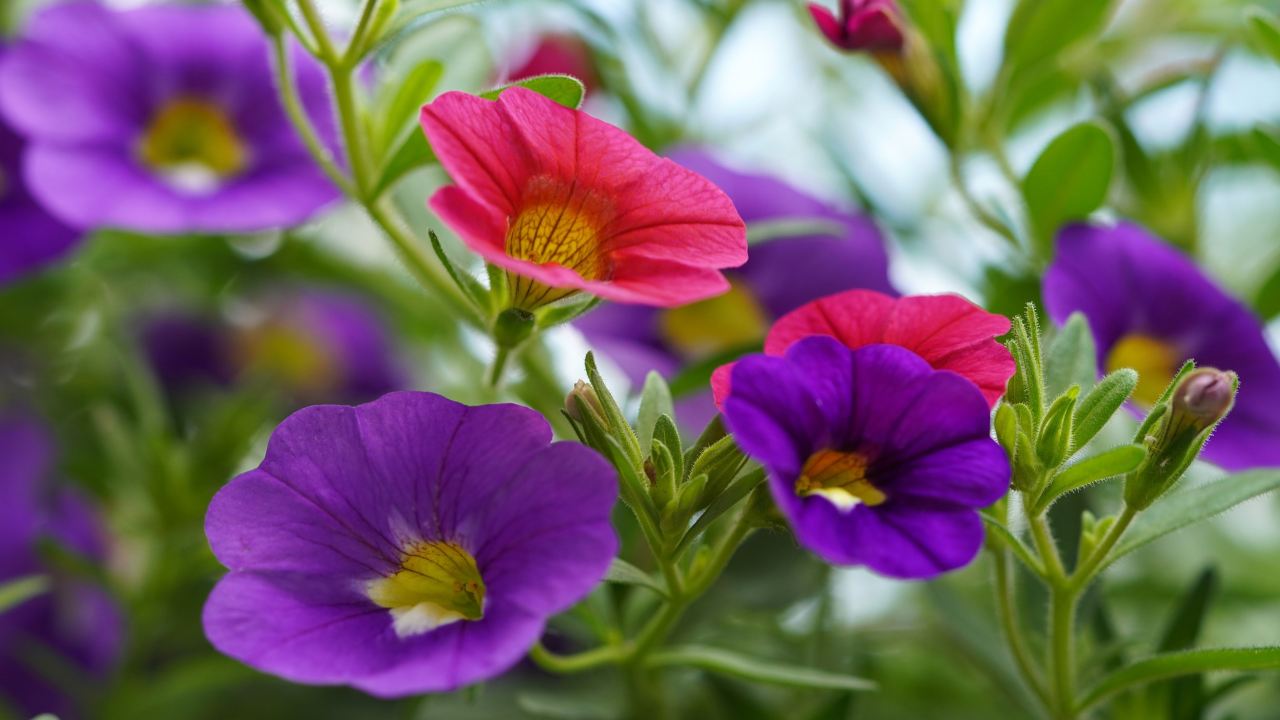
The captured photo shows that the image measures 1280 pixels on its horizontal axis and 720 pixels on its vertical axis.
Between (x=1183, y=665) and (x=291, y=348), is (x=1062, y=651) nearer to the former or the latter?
(x=1183, y=665)

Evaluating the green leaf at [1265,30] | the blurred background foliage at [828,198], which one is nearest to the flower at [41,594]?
the blurred background foliage at [828,198]

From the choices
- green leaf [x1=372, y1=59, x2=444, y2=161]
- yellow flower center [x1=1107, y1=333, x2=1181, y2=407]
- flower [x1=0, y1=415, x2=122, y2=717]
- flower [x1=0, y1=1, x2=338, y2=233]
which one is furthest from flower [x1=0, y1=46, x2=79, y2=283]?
yellow flower center [x1=1107, y1=333, x2=1181, y2=407]

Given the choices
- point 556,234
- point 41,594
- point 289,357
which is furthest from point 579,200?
point 289,357

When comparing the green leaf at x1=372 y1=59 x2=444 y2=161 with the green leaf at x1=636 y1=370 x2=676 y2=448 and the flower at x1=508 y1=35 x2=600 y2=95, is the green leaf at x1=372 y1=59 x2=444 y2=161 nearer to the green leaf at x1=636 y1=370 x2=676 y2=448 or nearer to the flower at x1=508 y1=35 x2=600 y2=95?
the green leaf at x1=636 y1=370 x2=676 y2=448

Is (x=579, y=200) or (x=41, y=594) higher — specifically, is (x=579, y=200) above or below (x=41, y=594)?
above

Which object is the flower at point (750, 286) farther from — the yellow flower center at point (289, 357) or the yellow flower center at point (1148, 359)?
the yellow flower center at point (289, 357)

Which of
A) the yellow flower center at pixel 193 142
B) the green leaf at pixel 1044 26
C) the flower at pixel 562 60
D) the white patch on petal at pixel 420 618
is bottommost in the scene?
the yellow flower center at pixel 193 142

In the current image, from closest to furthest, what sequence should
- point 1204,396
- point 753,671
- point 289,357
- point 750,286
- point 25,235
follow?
point 1204,396
point 753,671
point 25,235
point 750,286
point 289,357

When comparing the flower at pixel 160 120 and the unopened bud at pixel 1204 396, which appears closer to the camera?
the unopened bud at pixel 1204 396
